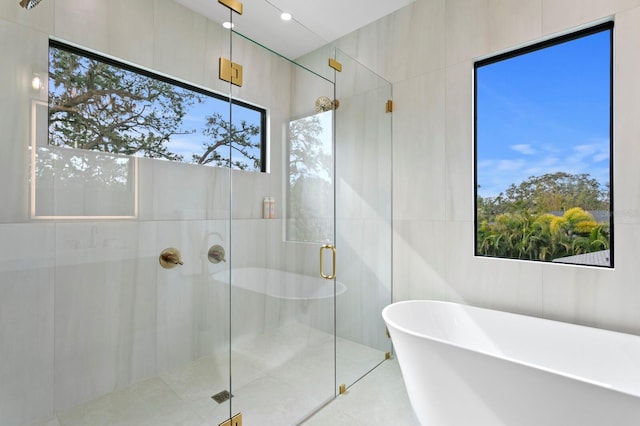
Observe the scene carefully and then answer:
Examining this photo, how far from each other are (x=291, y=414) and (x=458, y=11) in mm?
3184

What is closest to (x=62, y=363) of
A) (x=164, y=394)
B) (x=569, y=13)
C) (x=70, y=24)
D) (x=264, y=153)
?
(x=164, y=394)

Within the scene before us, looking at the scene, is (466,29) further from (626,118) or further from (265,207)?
(265,207)

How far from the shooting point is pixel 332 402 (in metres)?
2.14

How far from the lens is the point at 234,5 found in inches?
62.8

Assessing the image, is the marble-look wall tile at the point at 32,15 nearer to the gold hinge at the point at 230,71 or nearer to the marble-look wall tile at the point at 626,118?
the gold hinge at the point at 230,71

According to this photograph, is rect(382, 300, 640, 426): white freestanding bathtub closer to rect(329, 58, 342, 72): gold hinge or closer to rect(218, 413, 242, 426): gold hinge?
rect(218, 413, 242, 426): gold hinge

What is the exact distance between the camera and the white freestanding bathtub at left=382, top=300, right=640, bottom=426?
49.0 inches

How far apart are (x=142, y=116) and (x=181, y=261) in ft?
2.55

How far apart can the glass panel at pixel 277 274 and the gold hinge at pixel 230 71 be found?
4 cm

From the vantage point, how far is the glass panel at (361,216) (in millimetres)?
2373

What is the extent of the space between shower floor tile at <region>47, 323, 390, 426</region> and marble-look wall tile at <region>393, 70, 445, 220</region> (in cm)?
134

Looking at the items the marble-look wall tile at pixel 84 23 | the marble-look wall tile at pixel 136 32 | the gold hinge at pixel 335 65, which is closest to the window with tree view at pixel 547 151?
the gold hinge at pixel 335 65

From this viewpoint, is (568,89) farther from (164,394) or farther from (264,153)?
(164,394)

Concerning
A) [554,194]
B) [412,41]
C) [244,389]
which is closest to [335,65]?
[412,41]
